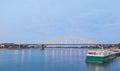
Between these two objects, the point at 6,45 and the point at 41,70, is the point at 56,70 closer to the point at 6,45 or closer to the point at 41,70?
the point at 41,70

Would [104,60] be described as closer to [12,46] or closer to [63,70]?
[63,70]

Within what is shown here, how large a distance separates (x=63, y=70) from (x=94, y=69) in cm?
337

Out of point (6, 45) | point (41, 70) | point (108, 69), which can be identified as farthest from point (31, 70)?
point (6, 45)

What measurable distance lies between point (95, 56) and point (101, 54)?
2.65 ft

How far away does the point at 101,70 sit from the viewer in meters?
22.0

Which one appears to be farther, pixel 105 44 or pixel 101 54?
pixel 105 44

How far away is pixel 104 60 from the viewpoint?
27.4 meters

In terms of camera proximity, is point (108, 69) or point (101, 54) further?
point (101, 54)

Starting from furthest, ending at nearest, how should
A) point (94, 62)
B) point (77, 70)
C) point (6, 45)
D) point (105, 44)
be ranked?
point (6, 45) < point (105, 44) < point (94, 62) < point (77, 70)

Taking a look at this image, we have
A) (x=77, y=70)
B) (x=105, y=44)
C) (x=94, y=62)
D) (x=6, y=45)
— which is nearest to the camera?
(x=77, y=70)

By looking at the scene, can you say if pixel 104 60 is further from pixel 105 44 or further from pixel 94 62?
pixel 105 44

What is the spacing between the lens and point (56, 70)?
21.9 metres

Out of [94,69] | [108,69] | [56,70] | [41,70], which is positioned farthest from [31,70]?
[108,69]

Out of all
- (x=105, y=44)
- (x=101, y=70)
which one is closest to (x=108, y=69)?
(x=101, y=70)
